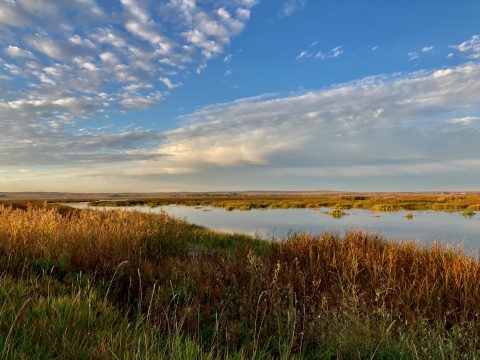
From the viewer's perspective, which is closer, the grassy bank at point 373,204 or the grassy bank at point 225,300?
the grassy bank at point 225,300

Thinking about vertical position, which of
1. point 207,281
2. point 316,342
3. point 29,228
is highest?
point 29,228

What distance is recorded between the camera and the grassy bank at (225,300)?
120 inches

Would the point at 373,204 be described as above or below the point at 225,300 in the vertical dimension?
above

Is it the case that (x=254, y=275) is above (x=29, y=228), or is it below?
below

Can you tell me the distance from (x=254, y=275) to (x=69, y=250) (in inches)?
177

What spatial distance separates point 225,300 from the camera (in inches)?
212

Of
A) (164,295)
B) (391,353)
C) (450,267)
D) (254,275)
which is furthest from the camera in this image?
(450,267)

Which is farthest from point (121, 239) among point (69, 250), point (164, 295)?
point (164, 295)

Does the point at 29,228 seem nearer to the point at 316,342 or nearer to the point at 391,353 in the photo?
the point at 316,342

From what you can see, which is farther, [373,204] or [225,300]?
[373,204]

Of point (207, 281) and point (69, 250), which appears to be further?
point (69, 250)

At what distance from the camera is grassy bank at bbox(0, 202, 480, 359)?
3061mm

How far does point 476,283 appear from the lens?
19.0 ft

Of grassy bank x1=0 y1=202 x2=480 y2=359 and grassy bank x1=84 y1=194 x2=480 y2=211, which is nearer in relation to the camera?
grassy bank x1=0 y1=202 x2=480 y2=359
